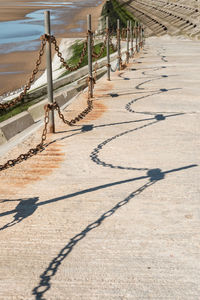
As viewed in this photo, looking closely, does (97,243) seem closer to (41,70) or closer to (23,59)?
(41,70)

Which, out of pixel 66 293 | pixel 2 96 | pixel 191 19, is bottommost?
pixel 2 96

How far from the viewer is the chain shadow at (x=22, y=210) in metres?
3.87

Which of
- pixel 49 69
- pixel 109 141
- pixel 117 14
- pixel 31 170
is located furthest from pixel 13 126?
pixel 117 14

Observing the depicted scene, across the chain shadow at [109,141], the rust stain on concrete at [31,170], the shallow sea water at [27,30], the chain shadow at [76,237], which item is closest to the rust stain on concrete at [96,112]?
the chain shadow at [109,141]

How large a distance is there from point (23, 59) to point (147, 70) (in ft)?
69.0

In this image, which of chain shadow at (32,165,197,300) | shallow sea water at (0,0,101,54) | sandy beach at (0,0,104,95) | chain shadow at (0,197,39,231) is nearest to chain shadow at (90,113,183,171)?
chain shadow at (32,165,197,300)

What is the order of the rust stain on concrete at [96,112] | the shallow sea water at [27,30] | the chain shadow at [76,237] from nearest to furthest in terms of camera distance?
the chain shadow at [76,237], the rust stain on concrete at [96,112], the shallow sea water at [27,30]

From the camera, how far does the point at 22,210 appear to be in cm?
407

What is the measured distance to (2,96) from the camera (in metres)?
22.3

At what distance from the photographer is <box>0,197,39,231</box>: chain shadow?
387cm

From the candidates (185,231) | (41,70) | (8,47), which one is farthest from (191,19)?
(185,231)

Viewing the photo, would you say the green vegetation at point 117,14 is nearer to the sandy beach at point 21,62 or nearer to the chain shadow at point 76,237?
the sandy beach at point 21,62

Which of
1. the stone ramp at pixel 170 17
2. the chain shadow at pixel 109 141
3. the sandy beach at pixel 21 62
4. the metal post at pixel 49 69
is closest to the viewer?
the chain shadow at pixel 109 141

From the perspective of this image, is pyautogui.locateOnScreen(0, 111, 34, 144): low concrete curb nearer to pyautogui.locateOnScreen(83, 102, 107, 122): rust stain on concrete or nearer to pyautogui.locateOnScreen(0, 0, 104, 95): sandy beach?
pyautogui.locateOnScreen(83, 102, 107, 122): rust stain on concrete
